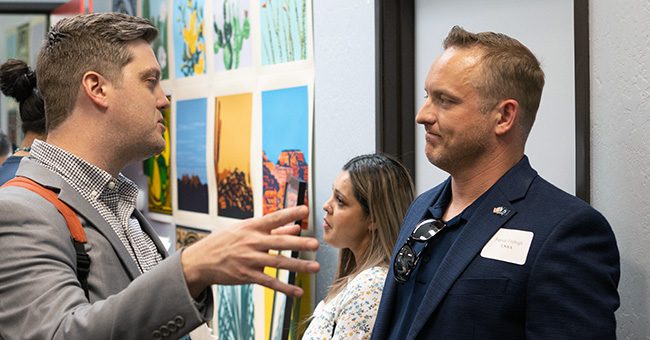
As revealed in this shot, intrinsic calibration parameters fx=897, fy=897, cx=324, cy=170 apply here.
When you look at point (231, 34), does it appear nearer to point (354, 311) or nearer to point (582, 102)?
point (354, 311)

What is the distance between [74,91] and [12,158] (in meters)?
1.59

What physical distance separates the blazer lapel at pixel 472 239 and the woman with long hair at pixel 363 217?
36.5 inches

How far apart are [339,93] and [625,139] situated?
1.96 m

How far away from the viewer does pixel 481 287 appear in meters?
2.20

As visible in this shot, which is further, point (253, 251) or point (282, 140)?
point (282, 140)

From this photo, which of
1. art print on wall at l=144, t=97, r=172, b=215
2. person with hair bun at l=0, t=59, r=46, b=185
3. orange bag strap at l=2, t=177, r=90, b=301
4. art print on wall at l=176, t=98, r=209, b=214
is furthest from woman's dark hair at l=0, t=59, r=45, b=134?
art print on wall at l=144, t=97, r=172, b=215

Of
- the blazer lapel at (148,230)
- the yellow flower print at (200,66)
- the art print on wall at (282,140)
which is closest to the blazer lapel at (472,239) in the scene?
the blazer lapel at (148,230)

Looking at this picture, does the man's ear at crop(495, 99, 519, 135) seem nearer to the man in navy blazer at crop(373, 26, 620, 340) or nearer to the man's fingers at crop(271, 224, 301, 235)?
Answer: the man in navy blazer at crop(373, 26, 620, 340)

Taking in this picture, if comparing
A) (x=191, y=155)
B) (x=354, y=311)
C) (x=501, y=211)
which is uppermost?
(x=501, y=211)

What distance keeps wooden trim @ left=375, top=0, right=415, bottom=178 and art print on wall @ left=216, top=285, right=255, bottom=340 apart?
1.51 meters

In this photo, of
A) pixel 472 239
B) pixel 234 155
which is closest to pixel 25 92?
pixel 234 155

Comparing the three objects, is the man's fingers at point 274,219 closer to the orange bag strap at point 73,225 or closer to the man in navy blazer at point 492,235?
the orange bag strap at point 73,225

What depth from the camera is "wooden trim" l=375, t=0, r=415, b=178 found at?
3.93 meters

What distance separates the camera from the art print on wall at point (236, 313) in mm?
5070
